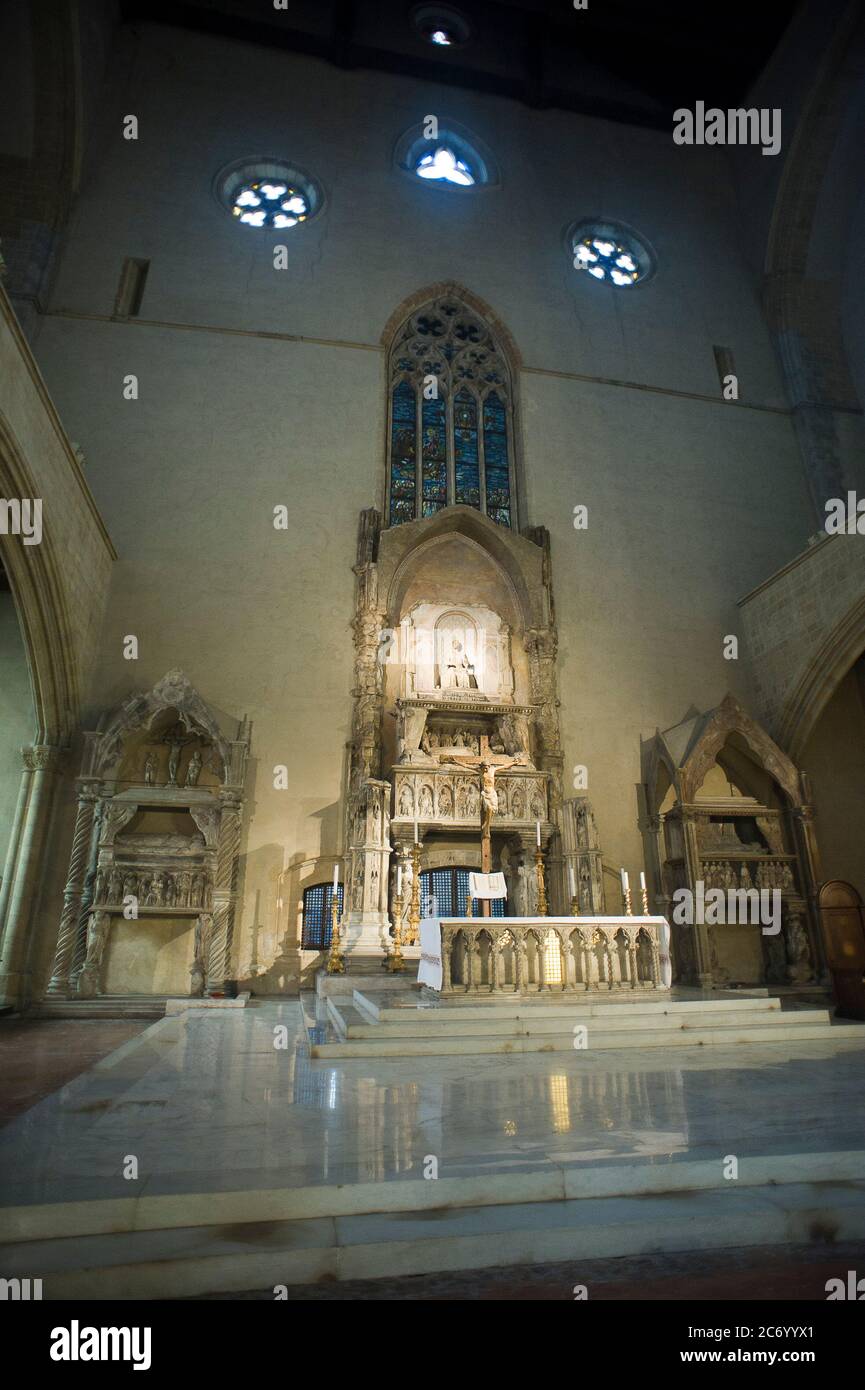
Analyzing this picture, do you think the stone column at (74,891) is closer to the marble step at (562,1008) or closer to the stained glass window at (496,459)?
the marble step at (562,1008)

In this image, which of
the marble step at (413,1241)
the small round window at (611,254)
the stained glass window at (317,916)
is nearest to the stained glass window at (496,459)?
the small round window at (611,254)

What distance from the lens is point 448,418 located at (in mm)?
12992

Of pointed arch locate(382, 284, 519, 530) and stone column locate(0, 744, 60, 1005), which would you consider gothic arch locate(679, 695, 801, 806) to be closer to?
pointed arch locate(382, 284, 519, 530)

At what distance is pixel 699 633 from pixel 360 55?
13.6 m

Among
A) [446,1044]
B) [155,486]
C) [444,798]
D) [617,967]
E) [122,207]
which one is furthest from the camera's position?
[122,207]

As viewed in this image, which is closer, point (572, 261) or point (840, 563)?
point (840, 563)

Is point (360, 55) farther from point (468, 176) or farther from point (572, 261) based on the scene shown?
point (572, 261)

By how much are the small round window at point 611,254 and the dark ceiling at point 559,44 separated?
10.2 feet

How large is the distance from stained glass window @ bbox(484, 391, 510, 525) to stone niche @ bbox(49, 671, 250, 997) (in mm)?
5847

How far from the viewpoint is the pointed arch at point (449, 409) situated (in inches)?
485

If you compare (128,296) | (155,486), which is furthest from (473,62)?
(155,486)

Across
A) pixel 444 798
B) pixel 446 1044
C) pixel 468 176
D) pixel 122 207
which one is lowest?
pixel 446 1044

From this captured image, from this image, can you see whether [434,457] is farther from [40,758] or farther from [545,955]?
[545,955]

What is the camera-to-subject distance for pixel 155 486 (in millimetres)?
10984
